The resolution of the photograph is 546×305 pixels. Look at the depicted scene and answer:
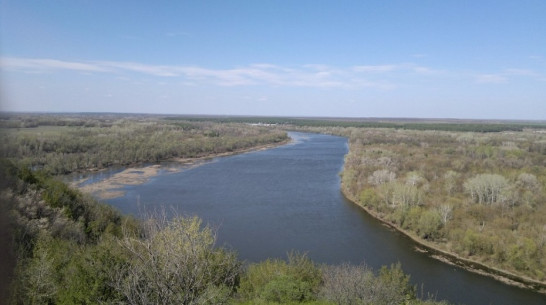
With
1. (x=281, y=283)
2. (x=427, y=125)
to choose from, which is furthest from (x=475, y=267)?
(x=427, y=125)

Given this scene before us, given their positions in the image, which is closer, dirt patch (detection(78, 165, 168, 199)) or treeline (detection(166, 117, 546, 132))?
dirt patch (detection(78, 165, 168, 199))

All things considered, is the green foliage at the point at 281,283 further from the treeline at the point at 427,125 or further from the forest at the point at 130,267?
the treeline at the point at 427,125

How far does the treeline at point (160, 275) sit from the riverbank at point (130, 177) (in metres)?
11.9

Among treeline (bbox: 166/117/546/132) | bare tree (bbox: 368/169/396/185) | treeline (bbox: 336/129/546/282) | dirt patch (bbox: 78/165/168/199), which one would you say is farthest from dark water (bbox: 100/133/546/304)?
treeline (bbox: 166/117/546/132)

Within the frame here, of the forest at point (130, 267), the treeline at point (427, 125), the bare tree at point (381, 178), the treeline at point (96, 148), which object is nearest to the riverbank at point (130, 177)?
the treeline at point (96, 148)

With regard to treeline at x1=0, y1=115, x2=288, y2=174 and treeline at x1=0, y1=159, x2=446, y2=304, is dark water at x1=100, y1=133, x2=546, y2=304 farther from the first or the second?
treeline at x1=0, y1=115, x2=288, y2=174

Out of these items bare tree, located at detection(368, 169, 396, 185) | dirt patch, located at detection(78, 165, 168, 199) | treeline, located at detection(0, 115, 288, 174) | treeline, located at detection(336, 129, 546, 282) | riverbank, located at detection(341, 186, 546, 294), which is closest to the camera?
riverbank, located at detection(341, 186, 546, 294)

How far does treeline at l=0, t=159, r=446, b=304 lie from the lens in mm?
4750

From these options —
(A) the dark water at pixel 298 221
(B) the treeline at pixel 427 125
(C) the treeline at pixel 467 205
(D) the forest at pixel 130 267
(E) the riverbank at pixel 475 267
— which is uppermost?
(B) the treeline at pixel 427 125

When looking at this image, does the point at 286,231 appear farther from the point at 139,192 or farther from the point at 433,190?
the point at 139,192

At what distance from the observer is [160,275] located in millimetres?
4812

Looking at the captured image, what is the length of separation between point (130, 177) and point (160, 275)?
80.0ft

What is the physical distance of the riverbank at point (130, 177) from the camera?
22.4 meters

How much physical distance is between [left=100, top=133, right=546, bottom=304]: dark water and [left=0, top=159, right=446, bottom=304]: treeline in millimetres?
2895
